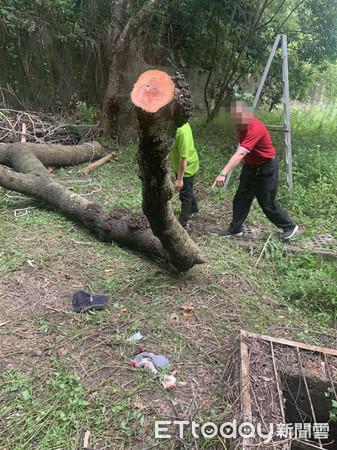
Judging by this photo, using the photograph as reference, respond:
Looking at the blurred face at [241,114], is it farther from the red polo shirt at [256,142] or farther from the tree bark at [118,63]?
the tree bark at [118,63]

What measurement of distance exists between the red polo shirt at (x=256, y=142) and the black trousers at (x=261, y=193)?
3.6 inches

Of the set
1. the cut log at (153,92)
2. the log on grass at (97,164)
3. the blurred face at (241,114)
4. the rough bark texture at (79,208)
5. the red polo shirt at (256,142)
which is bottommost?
the log on grass at (97,164)

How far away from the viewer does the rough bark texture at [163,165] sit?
183cm

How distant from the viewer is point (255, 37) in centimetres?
793

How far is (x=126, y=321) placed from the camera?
2.51 m

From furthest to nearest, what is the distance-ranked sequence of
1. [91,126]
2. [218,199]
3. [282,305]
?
[91,126], [218,199], [282,305]

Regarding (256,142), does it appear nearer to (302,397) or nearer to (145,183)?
(145,183)

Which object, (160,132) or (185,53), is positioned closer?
(160,132)

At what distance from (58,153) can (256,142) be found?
3831 millimetres

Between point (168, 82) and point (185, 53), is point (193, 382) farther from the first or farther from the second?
point (185, 53)

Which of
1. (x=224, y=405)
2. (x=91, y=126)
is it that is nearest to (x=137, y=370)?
(x=224, y=405)

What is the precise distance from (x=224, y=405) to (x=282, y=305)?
1.34m

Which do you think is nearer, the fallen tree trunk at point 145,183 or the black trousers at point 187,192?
the fallen tree trunk at point 145,183

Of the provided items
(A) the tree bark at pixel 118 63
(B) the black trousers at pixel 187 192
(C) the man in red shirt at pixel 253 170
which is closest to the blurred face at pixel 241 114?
(C) the man in red shirt at pixel 253 170
